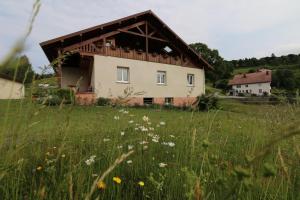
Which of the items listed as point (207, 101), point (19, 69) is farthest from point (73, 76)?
point (19, 69)

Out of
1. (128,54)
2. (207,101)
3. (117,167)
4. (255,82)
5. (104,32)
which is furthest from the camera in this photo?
(255,82)

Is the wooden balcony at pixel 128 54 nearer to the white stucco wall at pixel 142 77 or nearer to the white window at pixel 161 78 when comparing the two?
the white stucco wall at pixel 142 77

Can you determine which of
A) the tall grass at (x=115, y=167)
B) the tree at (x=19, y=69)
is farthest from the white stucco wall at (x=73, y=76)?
the tree at (x=19, y=69)

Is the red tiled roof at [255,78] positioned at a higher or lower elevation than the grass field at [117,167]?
higher

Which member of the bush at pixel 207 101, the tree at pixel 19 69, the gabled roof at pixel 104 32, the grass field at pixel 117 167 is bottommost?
the grass field at pixel 117 167

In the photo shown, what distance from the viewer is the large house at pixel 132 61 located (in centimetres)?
1811

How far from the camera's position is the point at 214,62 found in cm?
6319

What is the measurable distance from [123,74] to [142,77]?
5.70ft

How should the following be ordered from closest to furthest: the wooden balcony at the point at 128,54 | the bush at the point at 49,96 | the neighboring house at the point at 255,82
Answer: the bush at the point at 49,96, the wooden balcony at the point at 128,54, the neighboring house at the point at 255,82

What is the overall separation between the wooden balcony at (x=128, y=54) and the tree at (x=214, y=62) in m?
36.6

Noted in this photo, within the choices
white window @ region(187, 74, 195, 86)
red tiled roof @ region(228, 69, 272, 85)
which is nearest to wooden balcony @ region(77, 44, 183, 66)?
white window @ region(187, 74, 195, 86)

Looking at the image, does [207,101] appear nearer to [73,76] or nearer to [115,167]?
[115,167]

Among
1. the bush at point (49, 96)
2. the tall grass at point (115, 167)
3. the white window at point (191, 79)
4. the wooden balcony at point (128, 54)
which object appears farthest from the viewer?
the white window at point (191, 79)

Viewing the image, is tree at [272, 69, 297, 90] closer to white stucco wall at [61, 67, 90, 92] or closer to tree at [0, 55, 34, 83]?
white stucco wall at [61, 67, 90, 92]
